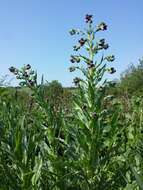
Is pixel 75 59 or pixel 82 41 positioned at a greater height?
pixel 82 41

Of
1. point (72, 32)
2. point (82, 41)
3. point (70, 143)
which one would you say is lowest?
point (70, 143)

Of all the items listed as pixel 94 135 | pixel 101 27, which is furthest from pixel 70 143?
pixel 101 27

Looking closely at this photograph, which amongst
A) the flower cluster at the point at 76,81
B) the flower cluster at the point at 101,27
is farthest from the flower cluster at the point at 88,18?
the flower cluster at the point at 76,81

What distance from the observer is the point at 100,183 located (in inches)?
111

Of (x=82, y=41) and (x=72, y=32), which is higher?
(x=72, y=32)

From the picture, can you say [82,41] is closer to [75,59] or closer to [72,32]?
[75,59]

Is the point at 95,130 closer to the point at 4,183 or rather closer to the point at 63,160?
the point at 63,160

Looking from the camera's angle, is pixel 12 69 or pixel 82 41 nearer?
pixel 12 69

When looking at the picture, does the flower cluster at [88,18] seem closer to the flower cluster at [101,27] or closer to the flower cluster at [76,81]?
the flower cluster at [101,27]

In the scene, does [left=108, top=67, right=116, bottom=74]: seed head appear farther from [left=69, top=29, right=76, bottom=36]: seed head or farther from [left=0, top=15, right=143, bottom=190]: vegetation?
[left=69, top=29, right=76, bottom=36]: seed head

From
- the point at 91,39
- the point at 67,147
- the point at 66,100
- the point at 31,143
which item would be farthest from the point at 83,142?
the point at 66,100

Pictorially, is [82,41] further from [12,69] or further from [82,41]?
[12,69]

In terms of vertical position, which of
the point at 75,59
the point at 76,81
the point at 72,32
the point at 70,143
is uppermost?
the point at 72,32

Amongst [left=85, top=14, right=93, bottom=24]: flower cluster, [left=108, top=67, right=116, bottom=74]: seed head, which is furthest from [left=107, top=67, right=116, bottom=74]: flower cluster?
[left=85, top=14, right=93, bottom=24]: flower cluster
